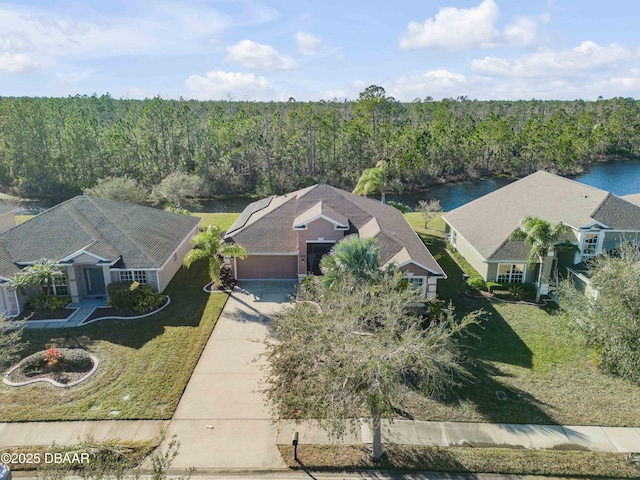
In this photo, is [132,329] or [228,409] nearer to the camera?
[228,409]

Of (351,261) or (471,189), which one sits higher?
(351,261)

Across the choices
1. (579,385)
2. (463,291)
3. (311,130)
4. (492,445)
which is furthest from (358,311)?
(311,130)

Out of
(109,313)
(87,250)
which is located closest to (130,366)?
(109,313)

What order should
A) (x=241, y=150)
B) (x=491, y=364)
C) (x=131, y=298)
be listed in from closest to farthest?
(x=491, y=364) → (x=131, y=298) → (x=241, y=150)

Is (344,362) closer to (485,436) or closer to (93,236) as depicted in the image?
(485,436)

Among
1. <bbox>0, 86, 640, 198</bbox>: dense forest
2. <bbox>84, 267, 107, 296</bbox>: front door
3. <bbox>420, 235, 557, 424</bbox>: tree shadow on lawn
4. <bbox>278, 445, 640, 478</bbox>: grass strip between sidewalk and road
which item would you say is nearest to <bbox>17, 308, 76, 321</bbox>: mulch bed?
<bbox>84, 267, 107, 296</bbox>: front door

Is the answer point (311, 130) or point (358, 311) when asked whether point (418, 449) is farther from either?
point (311, 130)

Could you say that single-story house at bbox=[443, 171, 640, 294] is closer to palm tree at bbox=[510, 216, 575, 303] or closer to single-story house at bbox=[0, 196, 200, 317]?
palm tree at bbox=[510, 216, 575, 303]
